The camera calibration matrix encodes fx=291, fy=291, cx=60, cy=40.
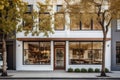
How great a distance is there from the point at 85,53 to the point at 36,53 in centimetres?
566

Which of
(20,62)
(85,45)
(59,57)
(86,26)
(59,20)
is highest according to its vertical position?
(59,20)

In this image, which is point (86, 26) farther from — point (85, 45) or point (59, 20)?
point (59, 20)

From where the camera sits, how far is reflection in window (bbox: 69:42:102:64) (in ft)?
109

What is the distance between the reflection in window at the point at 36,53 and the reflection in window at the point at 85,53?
277cm

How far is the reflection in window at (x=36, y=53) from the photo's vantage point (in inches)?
1318

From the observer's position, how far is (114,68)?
109ft

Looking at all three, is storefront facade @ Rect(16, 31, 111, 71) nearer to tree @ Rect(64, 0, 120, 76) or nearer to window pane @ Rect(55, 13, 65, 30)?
window pane @ Rect(55, 13, 65, 30)

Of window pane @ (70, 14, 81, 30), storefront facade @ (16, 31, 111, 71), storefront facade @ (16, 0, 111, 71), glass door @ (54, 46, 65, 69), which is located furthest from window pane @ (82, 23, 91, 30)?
glass door @ (54, 46, 65, 69)

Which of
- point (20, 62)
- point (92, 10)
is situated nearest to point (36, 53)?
point (20, 62)

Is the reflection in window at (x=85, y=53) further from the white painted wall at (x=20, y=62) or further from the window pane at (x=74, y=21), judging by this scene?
the white painted wall at (x=20, y=62)

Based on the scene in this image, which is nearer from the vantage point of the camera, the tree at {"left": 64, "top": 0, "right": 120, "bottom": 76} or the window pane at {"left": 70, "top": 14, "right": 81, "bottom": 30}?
the tree at {"left": 64, "top": 0, "right": 120, "bottom": 76}

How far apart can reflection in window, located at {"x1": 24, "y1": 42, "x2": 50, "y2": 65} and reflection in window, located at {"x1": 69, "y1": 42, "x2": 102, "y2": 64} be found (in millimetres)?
2769

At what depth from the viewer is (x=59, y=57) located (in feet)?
A: 112

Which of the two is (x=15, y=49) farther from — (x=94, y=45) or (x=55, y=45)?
(x=94, y=45)
